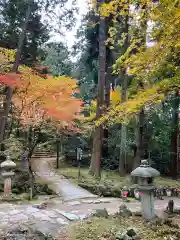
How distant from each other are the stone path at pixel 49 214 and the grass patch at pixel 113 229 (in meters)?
0.51

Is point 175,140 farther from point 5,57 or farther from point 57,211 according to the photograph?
point 57,211

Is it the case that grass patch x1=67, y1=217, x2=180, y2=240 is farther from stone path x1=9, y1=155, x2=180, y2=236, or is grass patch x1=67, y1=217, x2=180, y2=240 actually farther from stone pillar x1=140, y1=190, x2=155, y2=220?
stone path x1=9, y1=155, x2=180, y2=236

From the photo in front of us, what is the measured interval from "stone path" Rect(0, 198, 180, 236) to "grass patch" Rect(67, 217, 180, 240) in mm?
514

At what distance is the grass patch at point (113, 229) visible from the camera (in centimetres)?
472

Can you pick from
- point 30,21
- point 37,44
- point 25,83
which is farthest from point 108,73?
point 25,83

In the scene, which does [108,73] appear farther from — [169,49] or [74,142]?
[169,49]

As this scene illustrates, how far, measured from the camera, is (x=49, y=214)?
6.62 metres

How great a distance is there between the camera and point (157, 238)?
15.4 ft

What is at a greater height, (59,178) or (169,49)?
(169,49)

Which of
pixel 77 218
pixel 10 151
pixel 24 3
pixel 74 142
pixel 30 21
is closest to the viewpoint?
pixel 77 218

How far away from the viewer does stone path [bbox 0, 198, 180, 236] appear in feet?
18.3

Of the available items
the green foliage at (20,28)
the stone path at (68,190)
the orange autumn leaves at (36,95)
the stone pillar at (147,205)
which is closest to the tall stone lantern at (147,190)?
the stone pillar at (147,205)

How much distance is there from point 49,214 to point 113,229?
2.19m

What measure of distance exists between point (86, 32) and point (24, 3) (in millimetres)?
6375
